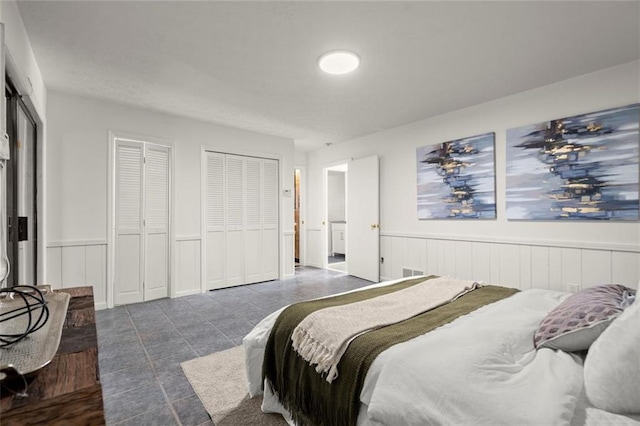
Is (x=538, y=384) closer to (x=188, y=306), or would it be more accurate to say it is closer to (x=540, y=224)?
(x=540, y=224)

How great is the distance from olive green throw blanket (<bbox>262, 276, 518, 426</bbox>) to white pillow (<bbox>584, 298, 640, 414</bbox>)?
611 millimetres

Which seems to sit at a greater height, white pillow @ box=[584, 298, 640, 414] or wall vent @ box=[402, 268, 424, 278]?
white pillow @ box=[584, 298, 640, 414]

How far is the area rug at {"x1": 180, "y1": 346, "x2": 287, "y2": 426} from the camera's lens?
1.74m

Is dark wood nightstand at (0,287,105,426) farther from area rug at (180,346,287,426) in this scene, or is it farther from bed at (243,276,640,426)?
area rug at (180,346,287,426)

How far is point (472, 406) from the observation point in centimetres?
97

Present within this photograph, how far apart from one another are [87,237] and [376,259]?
3891mm

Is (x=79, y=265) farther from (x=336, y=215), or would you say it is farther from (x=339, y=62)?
(x=336, y=215)

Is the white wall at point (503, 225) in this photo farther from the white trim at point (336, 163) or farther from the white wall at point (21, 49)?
the white wall at point (21, 49)

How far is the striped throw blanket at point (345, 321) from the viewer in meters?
1.38

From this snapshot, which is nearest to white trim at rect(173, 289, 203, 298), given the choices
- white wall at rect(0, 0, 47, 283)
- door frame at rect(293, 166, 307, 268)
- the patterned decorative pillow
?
white wall at rect(0, 0, 47, 283)

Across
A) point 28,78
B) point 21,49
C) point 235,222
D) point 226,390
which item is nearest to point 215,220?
point 235,222

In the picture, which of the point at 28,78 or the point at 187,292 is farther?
the point at 187,292

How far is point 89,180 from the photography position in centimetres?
353

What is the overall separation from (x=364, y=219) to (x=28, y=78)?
426 centimetres
